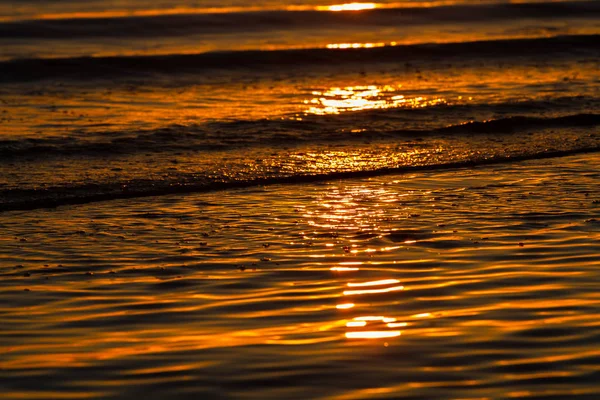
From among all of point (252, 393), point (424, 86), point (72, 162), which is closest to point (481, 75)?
point (424, 86)

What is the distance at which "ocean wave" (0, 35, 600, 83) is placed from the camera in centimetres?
1948

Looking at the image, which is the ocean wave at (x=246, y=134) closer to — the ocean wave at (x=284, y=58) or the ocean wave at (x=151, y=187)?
the ocean wave at (x=151, y=187)

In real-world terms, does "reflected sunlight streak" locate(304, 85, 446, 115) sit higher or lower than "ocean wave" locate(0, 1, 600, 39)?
lower

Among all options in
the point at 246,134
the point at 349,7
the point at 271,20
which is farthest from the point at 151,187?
the point at 349,7

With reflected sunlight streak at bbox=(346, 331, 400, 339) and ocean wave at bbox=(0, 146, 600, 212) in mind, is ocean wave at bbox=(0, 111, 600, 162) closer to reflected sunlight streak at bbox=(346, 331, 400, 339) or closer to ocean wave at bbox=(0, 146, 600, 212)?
ocean wave at bbox=(0, 146, 600, 212)

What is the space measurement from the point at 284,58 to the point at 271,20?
5.92 m

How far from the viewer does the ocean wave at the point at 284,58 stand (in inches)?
767

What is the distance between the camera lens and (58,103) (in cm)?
1616

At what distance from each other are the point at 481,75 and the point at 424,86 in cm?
189

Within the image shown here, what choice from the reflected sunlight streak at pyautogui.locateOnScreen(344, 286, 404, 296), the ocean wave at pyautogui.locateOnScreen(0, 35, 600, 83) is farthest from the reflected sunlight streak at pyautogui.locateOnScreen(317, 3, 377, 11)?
the reflected sunlight streak at pyautogui.locateOnScreen(344, 286, 404, 296)

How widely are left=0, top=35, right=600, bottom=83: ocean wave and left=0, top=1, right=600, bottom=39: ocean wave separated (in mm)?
4040

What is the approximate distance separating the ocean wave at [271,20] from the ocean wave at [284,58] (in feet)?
13.3

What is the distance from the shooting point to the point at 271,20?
1066 inches

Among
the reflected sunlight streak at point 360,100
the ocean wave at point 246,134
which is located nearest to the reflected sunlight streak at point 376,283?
the ocean wave at point 246,134
